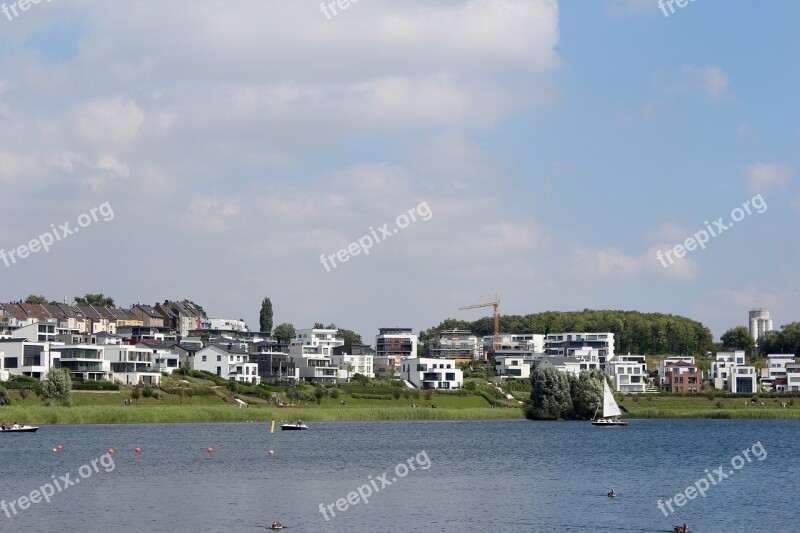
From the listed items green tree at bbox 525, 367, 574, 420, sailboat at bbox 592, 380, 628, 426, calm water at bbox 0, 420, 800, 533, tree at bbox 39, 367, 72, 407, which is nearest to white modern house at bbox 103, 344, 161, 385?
tree at bbox 39, 367, 72, 407

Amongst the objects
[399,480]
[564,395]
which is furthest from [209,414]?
[399,480]

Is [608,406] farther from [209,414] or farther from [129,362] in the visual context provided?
[129,362]

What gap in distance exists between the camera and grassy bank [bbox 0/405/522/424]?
127500 mm

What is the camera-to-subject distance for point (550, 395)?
152m

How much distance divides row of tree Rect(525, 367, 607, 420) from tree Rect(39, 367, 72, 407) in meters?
63.4

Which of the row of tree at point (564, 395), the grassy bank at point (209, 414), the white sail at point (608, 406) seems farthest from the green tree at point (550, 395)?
the grassy bank at point (209, 414)

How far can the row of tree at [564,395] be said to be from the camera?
151 m

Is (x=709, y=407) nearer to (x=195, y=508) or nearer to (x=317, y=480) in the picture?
(x=317, y=480)

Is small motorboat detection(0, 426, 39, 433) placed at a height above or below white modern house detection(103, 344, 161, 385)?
below

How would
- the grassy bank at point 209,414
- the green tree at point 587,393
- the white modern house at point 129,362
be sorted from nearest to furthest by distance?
the grassy bank at point 209,414 < the green tree at point 587,393 < the white modern house at point 129,362

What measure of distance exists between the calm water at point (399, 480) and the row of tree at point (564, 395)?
803 inches

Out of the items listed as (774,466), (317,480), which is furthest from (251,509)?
(774,466)

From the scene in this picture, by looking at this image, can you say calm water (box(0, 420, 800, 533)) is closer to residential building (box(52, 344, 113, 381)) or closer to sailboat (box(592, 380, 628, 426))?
sailboat (box(592, 380, 628, 426))

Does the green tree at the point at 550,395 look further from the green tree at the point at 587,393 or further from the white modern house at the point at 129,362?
the white modern house at the point at 129,362
